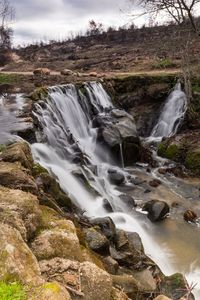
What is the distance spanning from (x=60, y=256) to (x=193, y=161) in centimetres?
1037

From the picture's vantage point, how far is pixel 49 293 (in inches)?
122

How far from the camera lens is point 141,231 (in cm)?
932

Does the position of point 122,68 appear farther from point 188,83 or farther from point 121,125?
point 121,125

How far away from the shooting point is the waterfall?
55.7ft

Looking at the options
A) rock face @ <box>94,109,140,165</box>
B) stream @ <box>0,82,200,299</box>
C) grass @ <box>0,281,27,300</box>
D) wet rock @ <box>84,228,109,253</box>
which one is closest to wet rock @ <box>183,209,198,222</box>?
stream @ <box>0,82,200,299</box>

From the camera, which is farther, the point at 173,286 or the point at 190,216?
the point at 190,216

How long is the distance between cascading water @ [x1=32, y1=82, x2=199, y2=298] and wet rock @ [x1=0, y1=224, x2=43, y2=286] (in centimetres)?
469

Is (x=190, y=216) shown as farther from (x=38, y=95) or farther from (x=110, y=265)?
(x=38, y=95)

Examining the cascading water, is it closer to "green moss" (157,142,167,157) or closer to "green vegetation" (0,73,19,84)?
"green moss" (157,142,167,157)

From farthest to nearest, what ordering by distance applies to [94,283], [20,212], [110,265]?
[110,265] → [20,212] → [94,283]

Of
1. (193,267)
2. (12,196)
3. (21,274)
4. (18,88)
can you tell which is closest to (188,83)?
(18,88)

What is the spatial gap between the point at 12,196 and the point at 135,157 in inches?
392

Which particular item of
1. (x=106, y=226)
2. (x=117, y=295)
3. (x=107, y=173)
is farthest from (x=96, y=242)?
(x=107, y=173)

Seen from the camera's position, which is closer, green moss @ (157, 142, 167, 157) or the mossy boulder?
the mossy boulder
